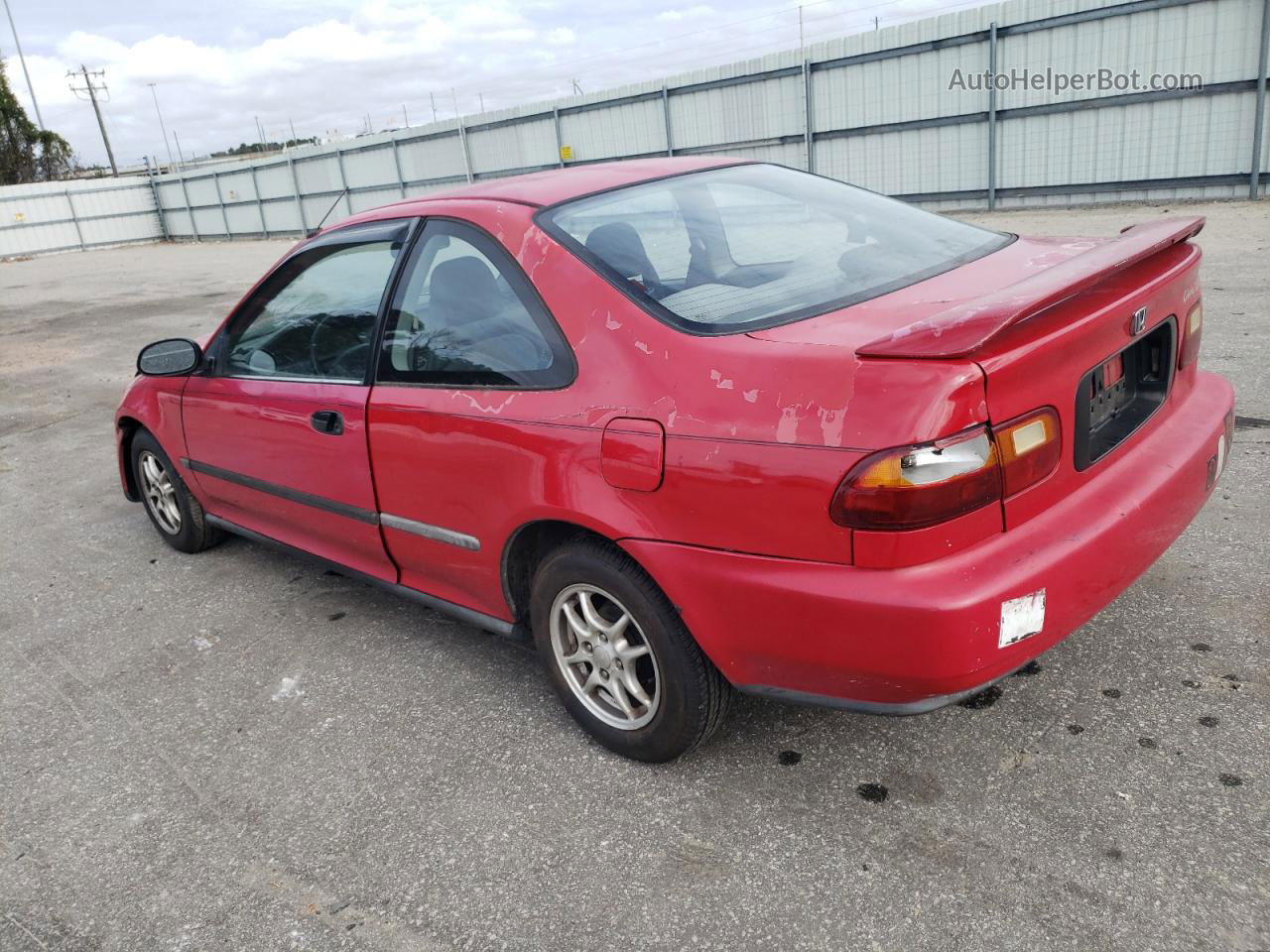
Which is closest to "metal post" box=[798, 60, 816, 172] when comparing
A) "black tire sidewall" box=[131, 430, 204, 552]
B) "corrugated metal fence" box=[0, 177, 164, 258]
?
"black tire sidewall" box=[131, 430, 204, 552]

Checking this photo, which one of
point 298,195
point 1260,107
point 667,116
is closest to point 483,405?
point 1260,107

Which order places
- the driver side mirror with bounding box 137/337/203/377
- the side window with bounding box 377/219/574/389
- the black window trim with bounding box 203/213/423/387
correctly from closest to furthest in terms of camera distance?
the side window with bounding box 377/219/574/389
the black window trim with bounding box 203/213/423/387
the driver side mirror with bounding box 137/337/203/377

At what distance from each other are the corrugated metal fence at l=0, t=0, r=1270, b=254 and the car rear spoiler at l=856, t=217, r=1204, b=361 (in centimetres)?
1277

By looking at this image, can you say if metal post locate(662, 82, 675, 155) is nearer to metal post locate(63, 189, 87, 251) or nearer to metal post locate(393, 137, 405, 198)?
metal post locate(393, 137, 405, 198)

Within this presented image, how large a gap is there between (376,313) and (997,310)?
188 centimetres

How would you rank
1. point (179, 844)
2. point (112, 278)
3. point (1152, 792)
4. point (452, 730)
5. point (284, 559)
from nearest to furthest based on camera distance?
point (1152, 792) < point (179, 844) < point (452, 730) < point (284, 559) < point (112, 278)

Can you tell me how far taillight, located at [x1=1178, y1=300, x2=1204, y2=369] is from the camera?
A: 2.64 m

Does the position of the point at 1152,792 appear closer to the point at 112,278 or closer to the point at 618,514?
the point at 618,514

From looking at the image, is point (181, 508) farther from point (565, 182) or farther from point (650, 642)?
point (650, 642)

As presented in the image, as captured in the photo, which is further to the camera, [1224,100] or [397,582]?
[1224,100]

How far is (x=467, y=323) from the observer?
275 cm

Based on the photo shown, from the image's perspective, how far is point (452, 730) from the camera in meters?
2.84

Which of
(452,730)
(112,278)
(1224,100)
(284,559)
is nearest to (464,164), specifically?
(112,278)

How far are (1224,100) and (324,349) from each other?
532 inches
